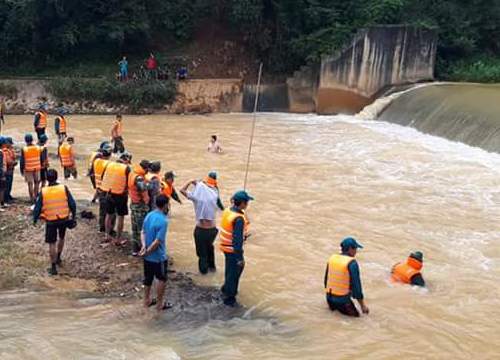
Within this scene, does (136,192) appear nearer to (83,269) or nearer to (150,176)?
(150,176)

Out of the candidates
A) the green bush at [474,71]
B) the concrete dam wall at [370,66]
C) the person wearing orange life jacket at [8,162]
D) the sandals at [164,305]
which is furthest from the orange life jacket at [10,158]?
the green bush at [474,71]

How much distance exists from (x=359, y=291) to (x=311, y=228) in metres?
4.78

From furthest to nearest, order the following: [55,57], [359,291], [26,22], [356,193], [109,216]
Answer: [55,57] < [26,22] < [356,193] < [109,216] < [359,291]

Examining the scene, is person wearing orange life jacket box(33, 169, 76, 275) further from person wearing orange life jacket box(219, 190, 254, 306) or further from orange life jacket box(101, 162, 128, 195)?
person wearing orange life jacket box(219, 190, 254, 306)

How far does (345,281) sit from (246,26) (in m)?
26.1

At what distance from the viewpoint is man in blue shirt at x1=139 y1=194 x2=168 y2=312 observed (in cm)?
790

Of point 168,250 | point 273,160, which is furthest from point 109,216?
point 273,160

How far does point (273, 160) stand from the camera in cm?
1977

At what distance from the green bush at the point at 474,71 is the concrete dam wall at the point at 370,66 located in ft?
8.18

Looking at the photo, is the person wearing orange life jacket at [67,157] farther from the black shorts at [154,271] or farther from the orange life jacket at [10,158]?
the black shorts at [154,271]

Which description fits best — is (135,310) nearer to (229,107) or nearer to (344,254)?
(344,254)

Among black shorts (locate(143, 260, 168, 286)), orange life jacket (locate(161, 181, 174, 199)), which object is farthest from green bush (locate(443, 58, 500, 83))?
black shorts (locate(143, 260, 168, 286))

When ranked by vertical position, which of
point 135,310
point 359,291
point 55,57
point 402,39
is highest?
point 402,39

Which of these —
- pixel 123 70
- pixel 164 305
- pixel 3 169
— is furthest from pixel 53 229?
pixel 123 70
